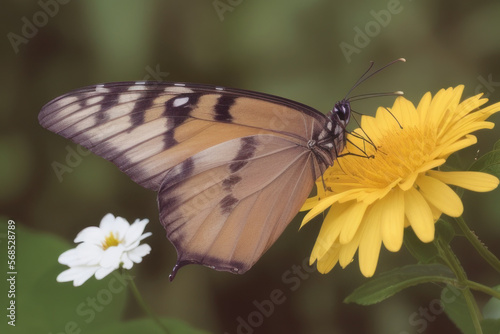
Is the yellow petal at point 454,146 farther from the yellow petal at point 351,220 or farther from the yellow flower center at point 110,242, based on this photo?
the yellow flower center at point 110,242

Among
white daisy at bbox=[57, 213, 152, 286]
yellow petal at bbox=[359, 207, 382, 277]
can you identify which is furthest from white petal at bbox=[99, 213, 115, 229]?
yellow petal at bbox=[359, 207, 382, 277]

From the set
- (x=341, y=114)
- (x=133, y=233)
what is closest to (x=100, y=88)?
(x=133, y=233)

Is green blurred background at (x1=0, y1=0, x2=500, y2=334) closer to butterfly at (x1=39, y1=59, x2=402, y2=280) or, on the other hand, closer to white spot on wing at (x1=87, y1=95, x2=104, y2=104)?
butterfly at (x1=39, y1=59, x2=402, y2=280)

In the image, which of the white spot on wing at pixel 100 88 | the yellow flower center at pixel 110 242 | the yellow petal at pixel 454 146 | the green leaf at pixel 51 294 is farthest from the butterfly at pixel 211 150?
the green leaf at pixel 51 294

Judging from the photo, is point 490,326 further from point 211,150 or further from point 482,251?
point 211,150

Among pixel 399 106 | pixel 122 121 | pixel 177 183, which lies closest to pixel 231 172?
pixel 177 183

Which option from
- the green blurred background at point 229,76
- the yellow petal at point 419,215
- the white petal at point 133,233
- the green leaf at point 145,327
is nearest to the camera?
the yellow petal at point 419,215
